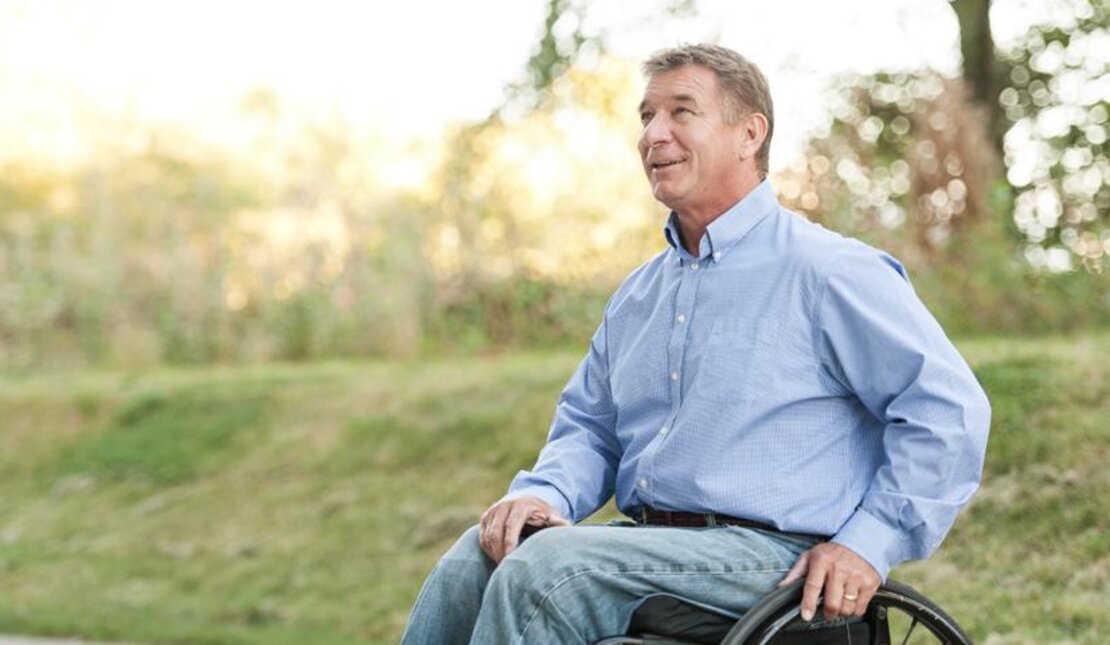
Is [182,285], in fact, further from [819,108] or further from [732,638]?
[732,638]

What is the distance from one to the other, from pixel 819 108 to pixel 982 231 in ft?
6.08

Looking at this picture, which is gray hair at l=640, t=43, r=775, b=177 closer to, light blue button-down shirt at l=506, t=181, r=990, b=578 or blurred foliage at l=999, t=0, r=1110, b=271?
light blue button-down shirt at l=506, t=181, r=990, b=578

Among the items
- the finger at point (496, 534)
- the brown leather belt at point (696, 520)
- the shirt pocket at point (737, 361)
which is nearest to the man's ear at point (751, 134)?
the shirt pocket at point (737, 361)

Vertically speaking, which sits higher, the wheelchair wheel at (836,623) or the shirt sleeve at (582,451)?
the shirt sleeve at (582,451)

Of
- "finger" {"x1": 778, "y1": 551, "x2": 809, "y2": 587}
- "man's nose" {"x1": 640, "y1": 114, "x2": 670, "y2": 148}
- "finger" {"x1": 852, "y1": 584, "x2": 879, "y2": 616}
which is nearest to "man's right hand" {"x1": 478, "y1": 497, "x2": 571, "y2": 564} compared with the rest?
"finger" {"x1": 778, "y1": 551, "x2": 809, "y2": 587}

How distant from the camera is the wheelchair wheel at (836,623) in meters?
2.62

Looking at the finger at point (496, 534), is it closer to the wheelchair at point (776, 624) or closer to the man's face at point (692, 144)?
the wheelchair at point (776, 624)

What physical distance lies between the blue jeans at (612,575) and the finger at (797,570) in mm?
23

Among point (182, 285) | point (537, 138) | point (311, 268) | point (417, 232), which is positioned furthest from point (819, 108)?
point (182, 285)

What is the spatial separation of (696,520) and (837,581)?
28 cm

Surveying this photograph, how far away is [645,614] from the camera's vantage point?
2699 mm

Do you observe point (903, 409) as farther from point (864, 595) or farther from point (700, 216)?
point (700, 216)

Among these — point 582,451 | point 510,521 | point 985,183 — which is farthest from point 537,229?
point 510,521

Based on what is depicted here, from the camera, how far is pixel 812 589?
104 inches
